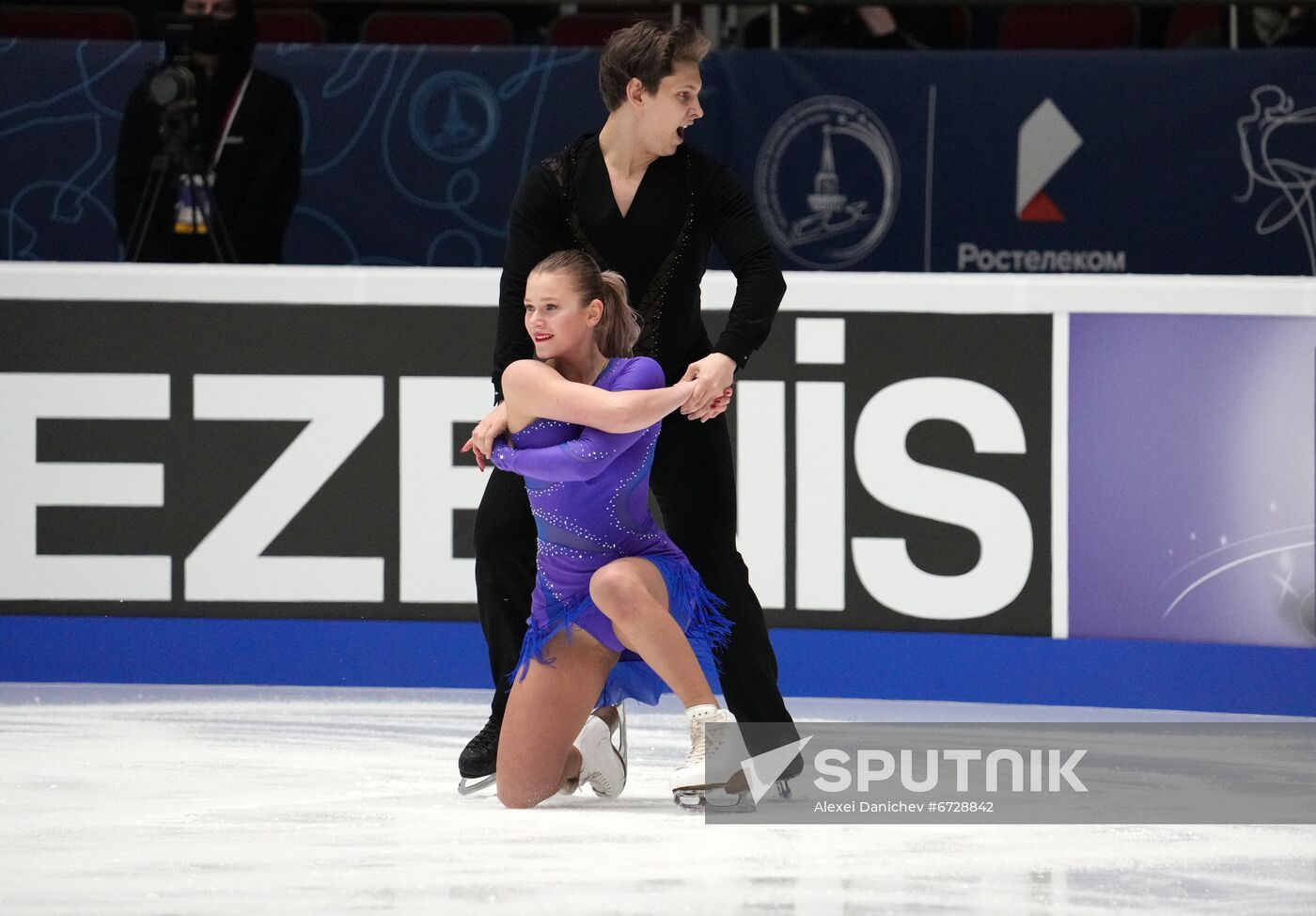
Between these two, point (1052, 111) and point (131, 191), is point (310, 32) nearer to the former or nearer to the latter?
point (131, 191)

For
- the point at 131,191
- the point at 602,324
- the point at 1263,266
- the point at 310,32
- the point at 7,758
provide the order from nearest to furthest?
1. the point at 602,324
2. the point at 7,758
3. the point at 131,191
4. the point at 1263,266
5. the point at 310,32

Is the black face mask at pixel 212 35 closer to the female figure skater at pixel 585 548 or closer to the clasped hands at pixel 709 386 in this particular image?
the female figure skater at pixel 585 548

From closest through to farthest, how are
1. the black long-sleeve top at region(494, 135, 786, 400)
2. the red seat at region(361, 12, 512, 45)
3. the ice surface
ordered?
the ice surface, the black long-sleeve top at region(494, 135, 786, 400), the red seat at region(361, 12, 512, 45)

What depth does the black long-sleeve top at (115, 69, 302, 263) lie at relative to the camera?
4902 mm

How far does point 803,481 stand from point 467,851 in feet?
5.37

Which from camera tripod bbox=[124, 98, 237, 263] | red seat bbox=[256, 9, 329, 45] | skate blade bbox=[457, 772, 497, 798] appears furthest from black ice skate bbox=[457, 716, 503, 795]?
red seat bbox=[256, 9, 329, 45]

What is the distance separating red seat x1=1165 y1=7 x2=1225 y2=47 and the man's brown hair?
306 cm

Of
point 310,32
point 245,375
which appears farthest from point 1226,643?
point 310,32

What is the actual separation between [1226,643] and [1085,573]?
312mm

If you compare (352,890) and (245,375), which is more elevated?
(245,375)

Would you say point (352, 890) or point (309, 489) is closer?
point (352, 890)

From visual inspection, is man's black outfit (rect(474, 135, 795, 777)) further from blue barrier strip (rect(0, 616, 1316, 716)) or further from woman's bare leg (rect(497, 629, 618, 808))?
blue barrier strip (rect(0, 616, 1316, 716))

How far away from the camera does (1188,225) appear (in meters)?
5.29

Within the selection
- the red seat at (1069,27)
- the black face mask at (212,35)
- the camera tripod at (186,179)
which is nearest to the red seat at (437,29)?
the black face mask at (212,35)
